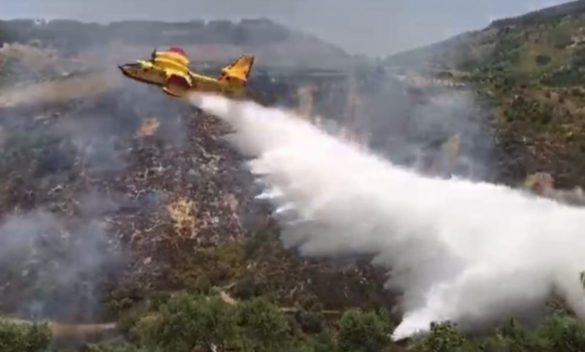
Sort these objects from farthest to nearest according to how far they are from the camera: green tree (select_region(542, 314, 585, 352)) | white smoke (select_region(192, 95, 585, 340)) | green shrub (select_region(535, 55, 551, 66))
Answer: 1. green shrub (select_region(535, 55, 551, 66))
2. white smoke (select_region(192, 95, 585, 340))
3. green tree (select_region(542, 314, 585, 352))

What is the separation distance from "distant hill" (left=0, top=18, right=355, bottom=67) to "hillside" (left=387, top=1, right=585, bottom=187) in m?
22.8

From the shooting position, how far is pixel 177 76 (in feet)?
206

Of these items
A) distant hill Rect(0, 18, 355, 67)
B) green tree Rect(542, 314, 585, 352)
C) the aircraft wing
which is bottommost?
green tree Rect(542, 314, 585, 352)

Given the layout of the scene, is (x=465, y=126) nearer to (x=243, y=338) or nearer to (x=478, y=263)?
(x=478, y=263)

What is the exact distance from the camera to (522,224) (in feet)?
268

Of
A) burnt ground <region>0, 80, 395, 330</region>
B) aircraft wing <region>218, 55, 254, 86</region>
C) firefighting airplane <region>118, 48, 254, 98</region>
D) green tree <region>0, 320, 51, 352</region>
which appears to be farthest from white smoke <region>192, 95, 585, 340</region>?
green tree <region>0, 320, 51, 352</region>

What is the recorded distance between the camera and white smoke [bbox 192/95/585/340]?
77625mm

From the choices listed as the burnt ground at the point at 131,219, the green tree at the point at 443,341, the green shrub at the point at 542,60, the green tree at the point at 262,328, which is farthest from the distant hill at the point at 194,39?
the green tree at the point at 443,341

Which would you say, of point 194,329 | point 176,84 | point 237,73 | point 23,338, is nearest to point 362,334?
point 194,329

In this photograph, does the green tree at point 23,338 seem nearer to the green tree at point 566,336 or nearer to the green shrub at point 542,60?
the green tree at point 566,336

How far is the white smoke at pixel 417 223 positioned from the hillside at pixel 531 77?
10.7 meters

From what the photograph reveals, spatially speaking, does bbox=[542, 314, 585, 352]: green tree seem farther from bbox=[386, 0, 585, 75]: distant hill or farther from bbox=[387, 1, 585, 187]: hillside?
bbox=[386, 0, 585, 75]: distant hill

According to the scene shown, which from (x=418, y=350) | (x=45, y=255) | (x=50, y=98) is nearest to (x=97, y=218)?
(x=45, y=255)

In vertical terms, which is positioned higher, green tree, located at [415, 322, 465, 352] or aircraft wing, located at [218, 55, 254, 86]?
aircraft wing, located at [218, 55, 254, 86]
